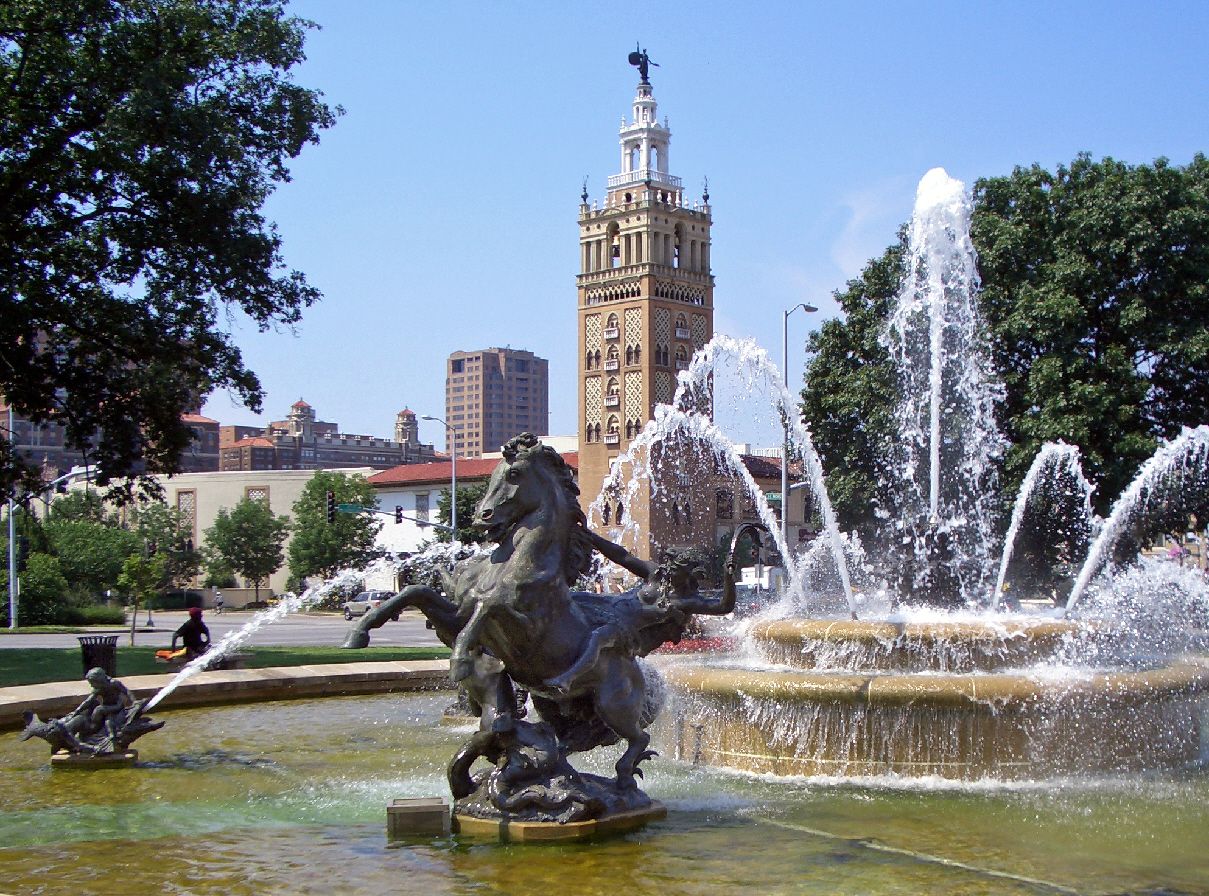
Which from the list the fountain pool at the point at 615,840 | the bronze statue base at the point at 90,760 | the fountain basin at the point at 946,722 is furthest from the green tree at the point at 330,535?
the fountain basin at the point at 946,722

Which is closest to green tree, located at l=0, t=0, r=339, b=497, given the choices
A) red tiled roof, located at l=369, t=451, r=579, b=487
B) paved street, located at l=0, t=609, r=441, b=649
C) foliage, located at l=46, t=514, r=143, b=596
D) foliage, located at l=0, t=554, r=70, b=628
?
paved street, located at l=0, t=609, r=441, b=649

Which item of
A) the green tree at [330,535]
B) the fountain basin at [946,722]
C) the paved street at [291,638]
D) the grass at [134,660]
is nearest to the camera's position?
the fountain basin at [946,722]

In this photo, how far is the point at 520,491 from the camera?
8.72 meters

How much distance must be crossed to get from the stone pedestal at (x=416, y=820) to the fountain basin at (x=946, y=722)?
363 cm

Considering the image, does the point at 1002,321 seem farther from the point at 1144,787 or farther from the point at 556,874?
the point at 556,874

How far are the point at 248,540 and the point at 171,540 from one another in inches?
194

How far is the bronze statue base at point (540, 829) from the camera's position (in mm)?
8266

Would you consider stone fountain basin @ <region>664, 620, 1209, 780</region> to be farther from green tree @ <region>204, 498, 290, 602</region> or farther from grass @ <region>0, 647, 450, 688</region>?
green tree @ <region>204, 498, 290, 602</region>

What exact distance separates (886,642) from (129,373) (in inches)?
695

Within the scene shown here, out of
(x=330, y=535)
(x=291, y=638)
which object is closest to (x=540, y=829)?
(x=291, y=638)

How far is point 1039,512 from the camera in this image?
27750 mm

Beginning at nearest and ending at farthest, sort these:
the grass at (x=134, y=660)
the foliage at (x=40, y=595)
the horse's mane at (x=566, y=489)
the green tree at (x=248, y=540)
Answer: the horse's mane at (x=566, y=489), the grass at (x=134, y=660), the foliage at (x=40, y=595), the green tree at (x=248, y=540)

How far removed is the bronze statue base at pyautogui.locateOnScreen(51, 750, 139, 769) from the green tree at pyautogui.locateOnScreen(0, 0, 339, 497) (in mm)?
13303

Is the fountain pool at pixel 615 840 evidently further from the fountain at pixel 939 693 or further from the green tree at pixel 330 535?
the green tree at pixel 330 535
